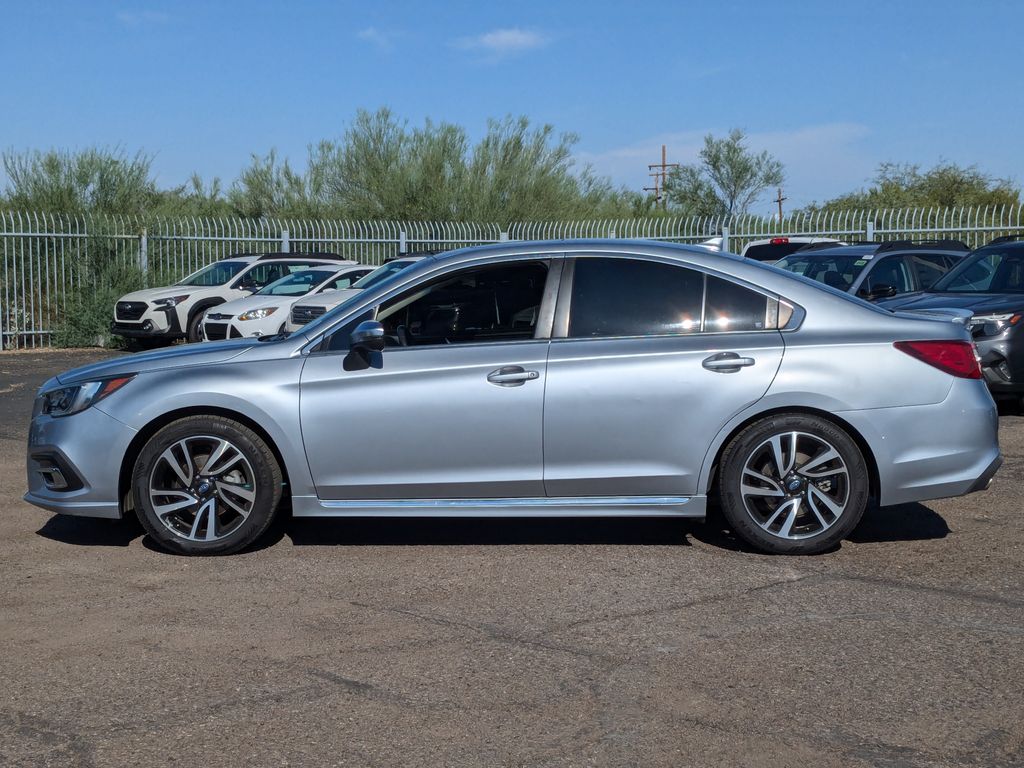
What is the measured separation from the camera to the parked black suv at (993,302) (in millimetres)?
11281

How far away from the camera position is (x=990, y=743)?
3.95 m

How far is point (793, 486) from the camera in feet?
20.9

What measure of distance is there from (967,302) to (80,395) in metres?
8.32

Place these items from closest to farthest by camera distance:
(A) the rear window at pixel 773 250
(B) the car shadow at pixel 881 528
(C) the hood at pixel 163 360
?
(C) the hood at pixel 163 360 → (B) the car shadow at pixel 881 528 → (A) the rear window at pixel 773 250

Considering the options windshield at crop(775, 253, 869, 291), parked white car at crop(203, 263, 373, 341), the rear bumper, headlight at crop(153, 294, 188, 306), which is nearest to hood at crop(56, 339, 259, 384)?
the rear bumper

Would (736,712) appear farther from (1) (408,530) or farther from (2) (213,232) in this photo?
(2) (213,232)

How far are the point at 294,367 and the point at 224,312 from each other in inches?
514

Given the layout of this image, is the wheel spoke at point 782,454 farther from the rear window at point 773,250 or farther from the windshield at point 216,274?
the windshield at point 216,274

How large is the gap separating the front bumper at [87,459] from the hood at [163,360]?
0.82ft

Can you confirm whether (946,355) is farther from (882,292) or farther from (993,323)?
(882,292)

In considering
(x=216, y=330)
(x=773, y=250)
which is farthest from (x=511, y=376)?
(x=773, y=250)

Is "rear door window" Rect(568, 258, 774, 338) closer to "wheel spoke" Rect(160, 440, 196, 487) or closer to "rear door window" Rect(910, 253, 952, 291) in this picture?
"wheel spoke" Rect(160, 440, 196, 487)

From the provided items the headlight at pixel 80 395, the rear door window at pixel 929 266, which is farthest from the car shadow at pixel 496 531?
the rear door window at pixel 929 266

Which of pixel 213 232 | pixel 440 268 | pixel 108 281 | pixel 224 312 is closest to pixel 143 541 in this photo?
pixel 440 268
